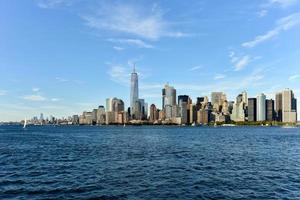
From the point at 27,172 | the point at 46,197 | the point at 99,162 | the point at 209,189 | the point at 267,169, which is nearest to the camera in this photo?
the point at 46,197

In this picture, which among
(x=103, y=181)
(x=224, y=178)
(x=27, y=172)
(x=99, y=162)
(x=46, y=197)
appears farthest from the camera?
(x=99, y=162)

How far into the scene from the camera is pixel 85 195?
37406 millimetres

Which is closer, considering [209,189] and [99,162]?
[209,189]

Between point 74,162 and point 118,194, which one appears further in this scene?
point 74,162

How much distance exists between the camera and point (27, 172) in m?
53.2

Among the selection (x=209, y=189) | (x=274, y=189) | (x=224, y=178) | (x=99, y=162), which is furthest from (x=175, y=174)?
(x=99, y=162)

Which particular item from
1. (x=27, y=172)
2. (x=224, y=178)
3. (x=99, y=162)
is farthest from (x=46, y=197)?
(x=99, y=162)

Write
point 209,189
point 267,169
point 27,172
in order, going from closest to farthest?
point 209,189 → point 27,172 → point 267,169

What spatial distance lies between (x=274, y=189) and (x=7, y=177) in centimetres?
3355

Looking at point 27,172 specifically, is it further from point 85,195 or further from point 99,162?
point 85,195

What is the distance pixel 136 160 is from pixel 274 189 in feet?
100

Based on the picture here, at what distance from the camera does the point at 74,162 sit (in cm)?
6475

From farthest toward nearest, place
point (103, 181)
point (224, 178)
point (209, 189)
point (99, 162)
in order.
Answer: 1. point (99, 162)
2. point (224, 178)
3. point (103, 181)
4. point (209, 189)

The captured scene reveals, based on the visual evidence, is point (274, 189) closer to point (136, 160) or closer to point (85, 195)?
point (85, 195)
